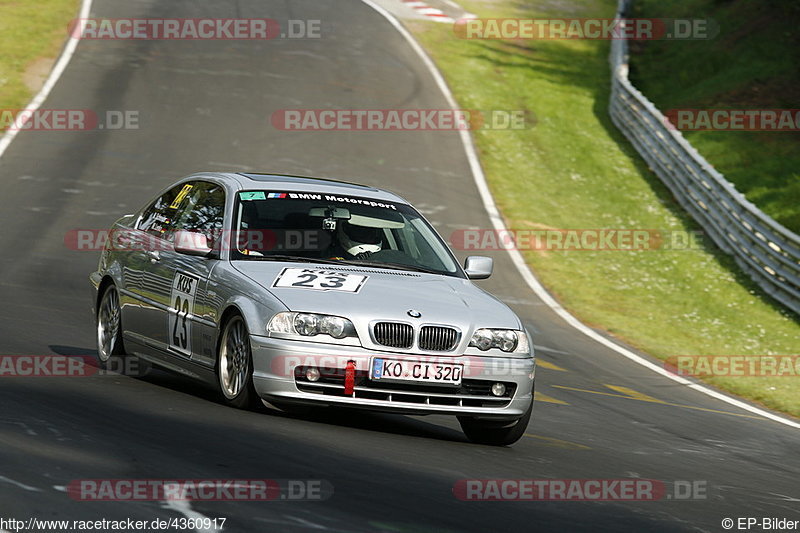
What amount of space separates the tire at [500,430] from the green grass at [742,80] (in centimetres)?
1518

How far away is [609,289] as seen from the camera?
19594mm

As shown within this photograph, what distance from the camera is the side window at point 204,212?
947 centimetres

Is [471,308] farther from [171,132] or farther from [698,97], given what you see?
[698,97]

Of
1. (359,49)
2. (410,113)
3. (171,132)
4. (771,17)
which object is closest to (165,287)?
(171,132)
